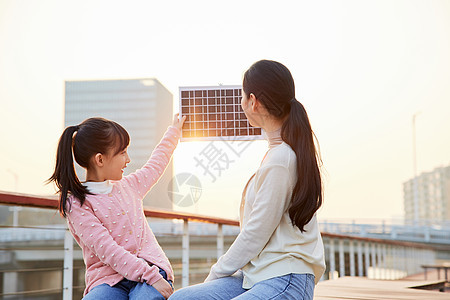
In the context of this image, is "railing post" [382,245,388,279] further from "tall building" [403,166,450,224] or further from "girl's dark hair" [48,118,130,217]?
"tall building" [403,166,450,224]

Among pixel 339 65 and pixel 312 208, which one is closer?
pixel 312 208

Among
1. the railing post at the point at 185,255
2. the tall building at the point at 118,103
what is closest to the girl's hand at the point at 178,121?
the railing post at the point at 185,255

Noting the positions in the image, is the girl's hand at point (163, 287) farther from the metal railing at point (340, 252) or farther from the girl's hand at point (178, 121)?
the metal railing at point (340, 252)

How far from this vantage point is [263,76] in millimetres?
1368

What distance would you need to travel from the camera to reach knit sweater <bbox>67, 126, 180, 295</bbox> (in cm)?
149

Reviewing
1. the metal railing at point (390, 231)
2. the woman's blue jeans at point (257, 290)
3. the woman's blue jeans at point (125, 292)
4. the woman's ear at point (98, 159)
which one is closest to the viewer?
the woman's blue jeans at point (257, 290)

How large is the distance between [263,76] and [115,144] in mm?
492

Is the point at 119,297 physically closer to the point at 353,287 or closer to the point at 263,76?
the point at 263,76

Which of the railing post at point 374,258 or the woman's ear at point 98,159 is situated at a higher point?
the woman's ear at point 98,159

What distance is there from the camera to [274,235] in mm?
1340

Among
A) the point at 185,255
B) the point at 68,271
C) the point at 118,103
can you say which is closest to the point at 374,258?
the point at 185,255

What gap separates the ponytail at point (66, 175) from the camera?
153 cm

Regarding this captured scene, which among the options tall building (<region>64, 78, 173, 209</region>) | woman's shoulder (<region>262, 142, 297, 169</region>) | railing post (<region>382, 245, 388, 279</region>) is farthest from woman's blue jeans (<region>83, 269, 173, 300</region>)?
tall building (<region>64, 78, 173, 209</region>)

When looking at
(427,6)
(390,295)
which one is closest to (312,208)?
(390,295)
